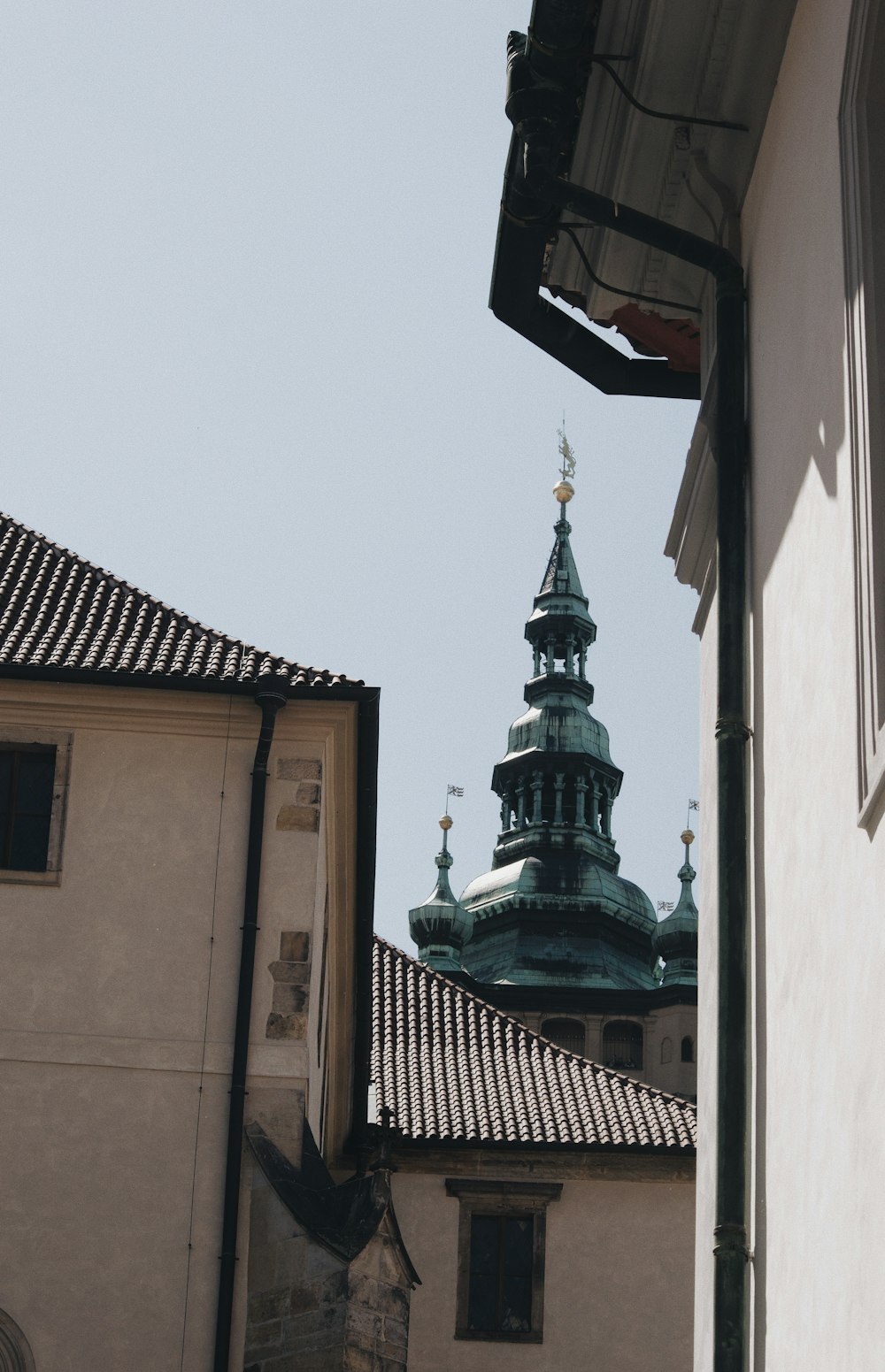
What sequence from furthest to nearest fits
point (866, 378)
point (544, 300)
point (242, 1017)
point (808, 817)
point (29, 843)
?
point (29, 843)
point (242, 1017)
point (544, 300)
point (808, 817)
point (866, 378)

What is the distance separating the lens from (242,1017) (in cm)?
1446

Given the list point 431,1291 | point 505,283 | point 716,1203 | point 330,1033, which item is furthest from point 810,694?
point 431,1291

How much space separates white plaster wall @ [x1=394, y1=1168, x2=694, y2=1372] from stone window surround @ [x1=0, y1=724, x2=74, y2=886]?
10.2 m

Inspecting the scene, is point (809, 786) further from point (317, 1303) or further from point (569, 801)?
point (569, 801)

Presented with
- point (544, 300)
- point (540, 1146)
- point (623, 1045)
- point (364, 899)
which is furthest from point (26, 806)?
point (623, 1045)

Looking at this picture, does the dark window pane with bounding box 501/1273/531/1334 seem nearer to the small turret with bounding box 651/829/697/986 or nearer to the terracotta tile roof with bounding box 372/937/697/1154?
the terracotta tile roof with bounding box 372/937/697/1154

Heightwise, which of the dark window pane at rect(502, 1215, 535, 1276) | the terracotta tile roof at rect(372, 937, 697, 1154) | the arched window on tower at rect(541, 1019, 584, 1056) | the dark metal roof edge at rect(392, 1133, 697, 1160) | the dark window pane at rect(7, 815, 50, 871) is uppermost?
the arched window on tower at rect(541, 1019, 584, 1056)

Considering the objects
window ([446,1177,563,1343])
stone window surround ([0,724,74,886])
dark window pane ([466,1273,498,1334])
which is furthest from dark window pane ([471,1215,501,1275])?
stone window surround ([0,724,74,886])

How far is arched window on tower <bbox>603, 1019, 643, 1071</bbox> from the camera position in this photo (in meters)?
60.8

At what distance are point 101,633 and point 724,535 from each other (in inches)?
417

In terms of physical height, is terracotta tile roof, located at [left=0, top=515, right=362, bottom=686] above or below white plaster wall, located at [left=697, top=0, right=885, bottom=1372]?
above

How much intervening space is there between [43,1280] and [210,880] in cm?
304

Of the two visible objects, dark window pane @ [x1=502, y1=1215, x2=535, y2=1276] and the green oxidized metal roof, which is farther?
the green oxidized metal roof

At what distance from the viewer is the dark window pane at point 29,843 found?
1511 cm
